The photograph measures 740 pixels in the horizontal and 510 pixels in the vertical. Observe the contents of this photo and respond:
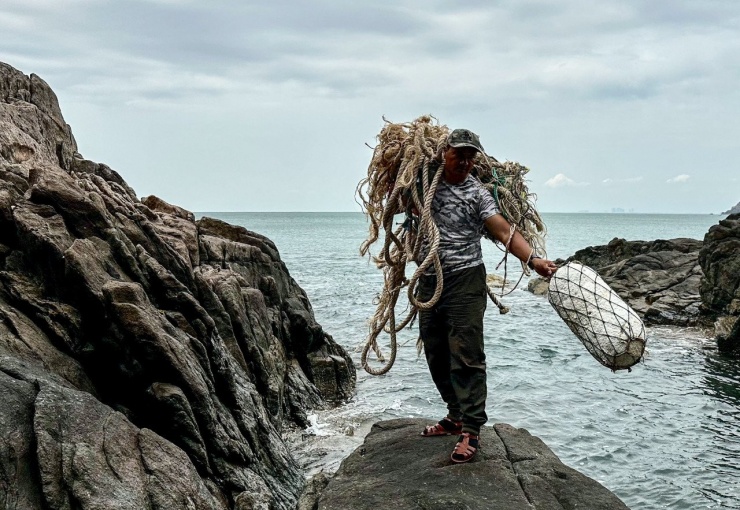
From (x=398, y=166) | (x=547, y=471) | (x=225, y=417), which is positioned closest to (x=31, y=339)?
(x=225, y=417)

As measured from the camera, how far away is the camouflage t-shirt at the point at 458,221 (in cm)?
672

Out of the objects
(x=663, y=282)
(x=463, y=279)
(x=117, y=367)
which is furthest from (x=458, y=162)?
(x=663, y=282)

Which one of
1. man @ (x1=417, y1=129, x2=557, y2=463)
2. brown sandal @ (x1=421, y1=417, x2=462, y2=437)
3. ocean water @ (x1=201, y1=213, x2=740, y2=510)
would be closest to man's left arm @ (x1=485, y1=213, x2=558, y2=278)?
man @ (x1=417, y1=129, x2=557, y2=463)

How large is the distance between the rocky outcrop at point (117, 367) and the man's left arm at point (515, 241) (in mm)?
3618

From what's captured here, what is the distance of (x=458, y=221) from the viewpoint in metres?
6.75

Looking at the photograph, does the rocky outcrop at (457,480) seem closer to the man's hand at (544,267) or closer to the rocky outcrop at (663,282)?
the man's hand at (544,267)

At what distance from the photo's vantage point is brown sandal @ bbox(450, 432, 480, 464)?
646 cm

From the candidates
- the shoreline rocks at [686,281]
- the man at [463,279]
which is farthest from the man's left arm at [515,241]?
the shoreline rocks at [686,281]

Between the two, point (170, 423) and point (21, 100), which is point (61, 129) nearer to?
point (21, 100)

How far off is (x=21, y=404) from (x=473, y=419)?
12.8ft

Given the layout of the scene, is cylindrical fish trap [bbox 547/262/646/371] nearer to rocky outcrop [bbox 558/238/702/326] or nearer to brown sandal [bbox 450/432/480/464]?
brown sandal [bbox 450/432/480/464]

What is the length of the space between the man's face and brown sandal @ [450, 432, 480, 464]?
2.47m

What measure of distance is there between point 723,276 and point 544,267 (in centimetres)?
1987

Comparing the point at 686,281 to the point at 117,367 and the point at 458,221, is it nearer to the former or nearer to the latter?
the point at 458,221
